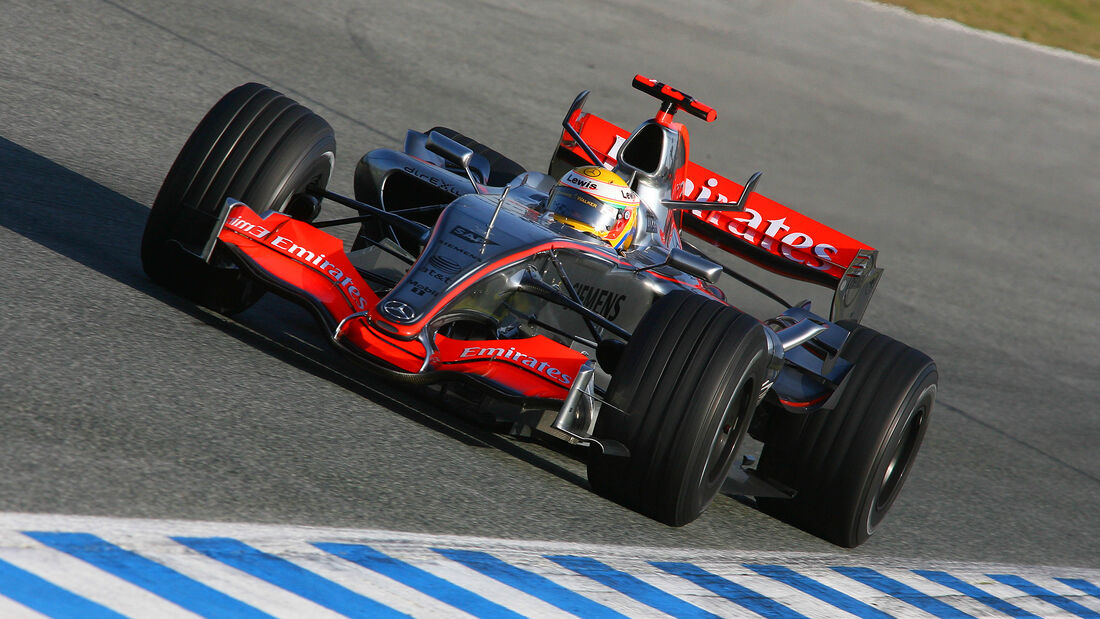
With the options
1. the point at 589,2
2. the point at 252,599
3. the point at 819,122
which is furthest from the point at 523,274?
the point at 589,2

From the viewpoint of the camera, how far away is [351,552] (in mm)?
3771

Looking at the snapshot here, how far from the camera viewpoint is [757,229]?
7.56 metres

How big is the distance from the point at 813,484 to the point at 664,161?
2.03 metres

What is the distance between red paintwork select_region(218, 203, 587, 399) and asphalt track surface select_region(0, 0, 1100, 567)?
324 millimetres

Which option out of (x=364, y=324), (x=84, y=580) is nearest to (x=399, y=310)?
(x=364, y=324)

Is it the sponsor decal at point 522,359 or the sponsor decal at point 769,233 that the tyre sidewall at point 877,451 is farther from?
the sponsor decal at point 769,233

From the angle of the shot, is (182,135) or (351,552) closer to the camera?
(351,552)

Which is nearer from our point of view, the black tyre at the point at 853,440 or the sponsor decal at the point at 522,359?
the sponsor decal at the point at 522,359

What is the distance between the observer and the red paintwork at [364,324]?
4.71 m

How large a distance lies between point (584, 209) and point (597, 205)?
65 millimetres

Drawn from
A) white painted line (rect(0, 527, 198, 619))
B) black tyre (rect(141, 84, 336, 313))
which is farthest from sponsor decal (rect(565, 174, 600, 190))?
white painted line (rect(0, 527, 198, 619))

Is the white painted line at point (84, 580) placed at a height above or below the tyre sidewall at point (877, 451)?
below

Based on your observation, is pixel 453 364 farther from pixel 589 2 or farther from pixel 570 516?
pixel 589 2

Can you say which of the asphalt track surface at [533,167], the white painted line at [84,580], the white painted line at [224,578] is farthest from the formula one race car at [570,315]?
the white painted line at [84,580]
